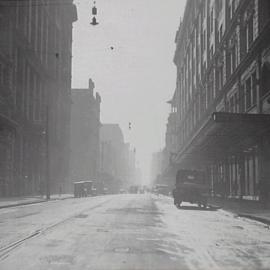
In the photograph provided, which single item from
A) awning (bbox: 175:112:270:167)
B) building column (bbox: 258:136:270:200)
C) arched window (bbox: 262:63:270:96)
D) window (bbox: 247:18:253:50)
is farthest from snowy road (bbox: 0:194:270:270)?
window (bbox: 247:18:253:50)

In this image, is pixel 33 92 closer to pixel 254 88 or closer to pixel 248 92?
pixel 248 92

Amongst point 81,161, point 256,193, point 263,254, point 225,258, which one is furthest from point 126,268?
point 81,161

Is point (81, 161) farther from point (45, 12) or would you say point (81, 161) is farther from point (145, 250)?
point (145, 250)

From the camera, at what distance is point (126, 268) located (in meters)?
8.82

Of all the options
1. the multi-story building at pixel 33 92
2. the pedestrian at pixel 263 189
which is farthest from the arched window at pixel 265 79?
the multi-story building at pixel 33 92

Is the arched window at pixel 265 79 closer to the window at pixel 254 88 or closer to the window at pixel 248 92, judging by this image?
the window at pixel 254 88

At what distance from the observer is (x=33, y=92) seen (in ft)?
242

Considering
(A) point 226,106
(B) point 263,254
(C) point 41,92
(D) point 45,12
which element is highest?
(D) point 45,12

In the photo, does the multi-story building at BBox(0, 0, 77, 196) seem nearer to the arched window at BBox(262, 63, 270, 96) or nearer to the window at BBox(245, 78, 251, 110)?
the window at BBox(245, 78, 251, 110)

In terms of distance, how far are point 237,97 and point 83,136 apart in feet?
335

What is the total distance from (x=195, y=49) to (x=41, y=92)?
80.7 ft

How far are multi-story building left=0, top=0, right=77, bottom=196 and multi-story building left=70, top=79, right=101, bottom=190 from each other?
34712 mm

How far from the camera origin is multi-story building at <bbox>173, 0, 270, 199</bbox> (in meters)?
31.2

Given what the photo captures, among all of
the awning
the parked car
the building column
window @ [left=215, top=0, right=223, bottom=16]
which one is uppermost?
window @ [left=215, top=0, right=223, bottom=16]
